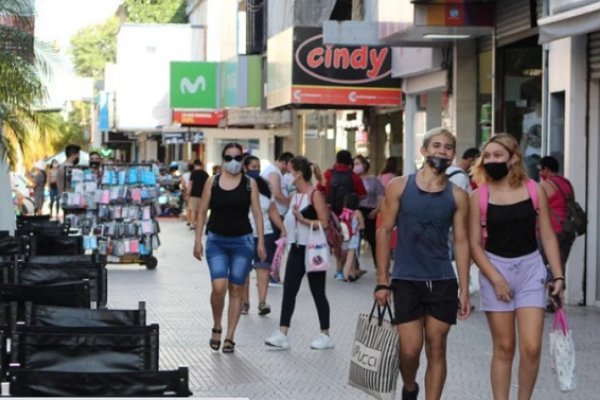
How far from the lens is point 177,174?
49344 mm

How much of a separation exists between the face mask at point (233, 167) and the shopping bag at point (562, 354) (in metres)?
4.37

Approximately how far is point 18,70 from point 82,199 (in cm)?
360

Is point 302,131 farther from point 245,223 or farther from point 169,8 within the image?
point 169,8

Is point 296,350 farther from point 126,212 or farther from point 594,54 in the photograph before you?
point 126,212

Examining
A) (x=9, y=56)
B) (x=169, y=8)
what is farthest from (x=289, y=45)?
(x=169, y=8)

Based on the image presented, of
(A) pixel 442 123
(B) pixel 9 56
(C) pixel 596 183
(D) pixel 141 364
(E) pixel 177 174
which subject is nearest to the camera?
(D) pixel 141 364

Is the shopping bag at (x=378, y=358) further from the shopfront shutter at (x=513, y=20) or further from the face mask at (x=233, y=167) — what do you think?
the shopfront shutter at (x=513, y=20)

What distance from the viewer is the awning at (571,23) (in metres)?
14.2

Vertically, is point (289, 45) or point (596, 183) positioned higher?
point (289, 45)

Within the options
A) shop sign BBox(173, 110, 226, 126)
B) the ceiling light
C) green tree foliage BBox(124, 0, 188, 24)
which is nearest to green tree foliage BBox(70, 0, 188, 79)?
green tree foliage BBox(124, 0, 188, 24)

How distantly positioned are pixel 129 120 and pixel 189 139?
527 centimetres

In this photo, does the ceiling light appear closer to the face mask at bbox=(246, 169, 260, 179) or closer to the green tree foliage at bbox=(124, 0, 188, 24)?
the face mask at bbox=(246, 169, 260, 179)

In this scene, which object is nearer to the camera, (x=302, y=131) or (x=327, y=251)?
(x=327, y=251)

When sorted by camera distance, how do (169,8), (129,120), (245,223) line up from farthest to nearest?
(169,8) → (129,120) → (245,223)
